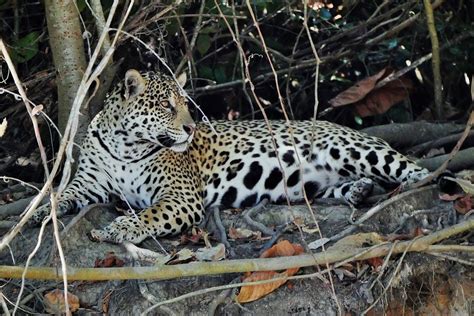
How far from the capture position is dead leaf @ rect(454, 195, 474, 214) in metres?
8.05

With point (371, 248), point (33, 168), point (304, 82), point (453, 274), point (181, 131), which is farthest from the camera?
point (304, 82)

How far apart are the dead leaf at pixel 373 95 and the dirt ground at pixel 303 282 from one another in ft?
7.97

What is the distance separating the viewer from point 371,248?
7105 millimetres

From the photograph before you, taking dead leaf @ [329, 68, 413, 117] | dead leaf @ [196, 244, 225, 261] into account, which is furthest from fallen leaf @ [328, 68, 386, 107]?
dead leaf @ [196, 244, 225, 261]

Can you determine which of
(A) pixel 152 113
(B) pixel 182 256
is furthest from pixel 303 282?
(A) pixel 152 113

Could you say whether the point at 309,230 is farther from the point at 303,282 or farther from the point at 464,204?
the point at 464,204

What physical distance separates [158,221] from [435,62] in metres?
3.69

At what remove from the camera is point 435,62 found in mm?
10406

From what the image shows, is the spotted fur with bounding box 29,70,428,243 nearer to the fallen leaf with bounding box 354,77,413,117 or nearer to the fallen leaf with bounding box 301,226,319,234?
the fallen leaf with bounding box 301,226,319,234

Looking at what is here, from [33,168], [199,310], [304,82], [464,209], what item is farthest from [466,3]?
[199,310]

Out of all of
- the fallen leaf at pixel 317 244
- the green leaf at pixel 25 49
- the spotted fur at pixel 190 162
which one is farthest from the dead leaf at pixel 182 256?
the green leaf at pixel 25 49

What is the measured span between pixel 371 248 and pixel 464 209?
4.16ft

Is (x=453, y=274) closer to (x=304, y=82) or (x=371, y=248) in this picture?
(x=371, y=248)

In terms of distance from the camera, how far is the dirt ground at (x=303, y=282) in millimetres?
7133
